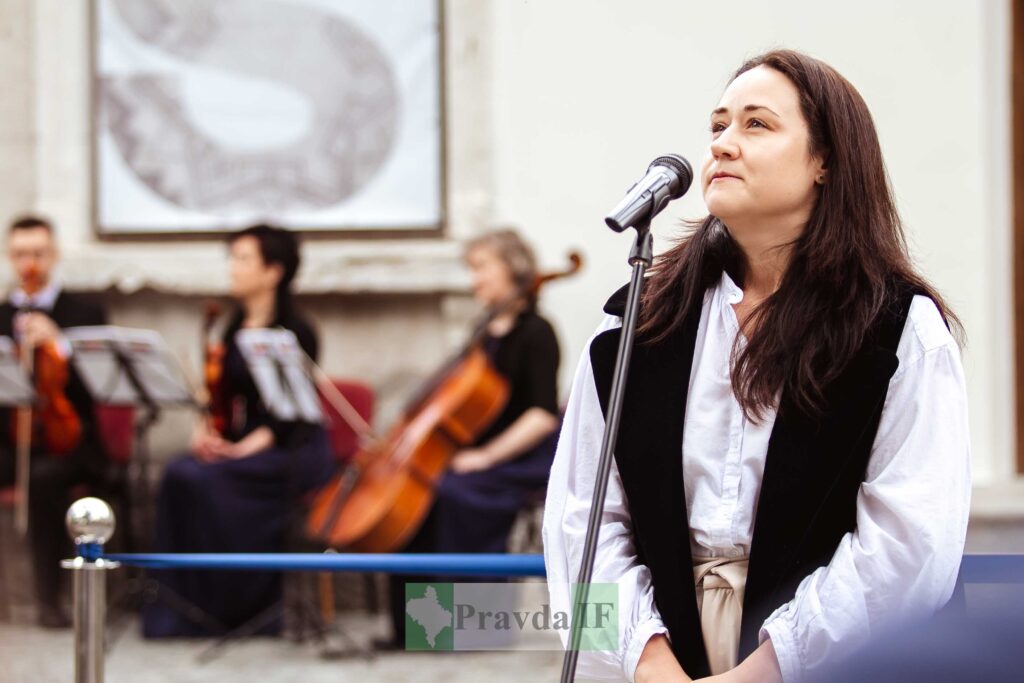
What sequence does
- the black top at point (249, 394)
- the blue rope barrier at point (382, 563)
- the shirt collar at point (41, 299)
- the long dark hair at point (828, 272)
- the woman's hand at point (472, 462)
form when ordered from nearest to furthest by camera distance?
the long dark hair at point (828, 272)
the blue rope barrier at point (382, 563)
the woman's hand at point (472, 462)
the black top at point (249, 394)
the shirt collar at point (41, 299)

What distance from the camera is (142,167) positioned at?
677 centimetres

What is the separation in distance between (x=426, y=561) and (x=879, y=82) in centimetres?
400

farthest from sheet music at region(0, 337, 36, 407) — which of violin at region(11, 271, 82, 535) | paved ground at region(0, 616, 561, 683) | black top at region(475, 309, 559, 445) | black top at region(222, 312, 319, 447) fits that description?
black top at region(475, 309, 559, 445)

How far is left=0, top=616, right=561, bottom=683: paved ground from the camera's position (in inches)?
200

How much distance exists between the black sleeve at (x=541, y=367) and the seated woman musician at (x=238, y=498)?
0.90m

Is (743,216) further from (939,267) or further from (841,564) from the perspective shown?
(939,267)

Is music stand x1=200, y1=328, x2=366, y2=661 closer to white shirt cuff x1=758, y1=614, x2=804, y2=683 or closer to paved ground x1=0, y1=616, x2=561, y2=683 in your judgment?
paved ground x1=0, y1=616, x2=561, y2=683

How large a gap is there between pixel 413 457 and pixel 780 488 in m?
3.60

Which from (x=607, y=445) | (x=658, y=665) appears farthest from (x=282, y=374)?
(x=607, y=445)

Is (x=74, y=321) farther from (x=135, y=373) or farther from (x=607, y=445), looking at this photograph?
(x=607, y=445)

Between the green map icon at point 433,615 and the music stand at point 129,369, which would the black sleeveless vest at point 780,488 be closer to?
the green map icon at point 433,615

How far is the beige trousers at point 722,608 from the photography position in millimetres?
2068

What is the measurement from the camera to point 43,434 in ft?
19.9

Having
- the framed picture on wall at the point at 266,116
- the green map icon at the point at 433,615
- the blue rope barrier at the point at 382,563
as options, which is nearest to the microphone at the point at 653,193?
the green map icon at the point at 433,615
